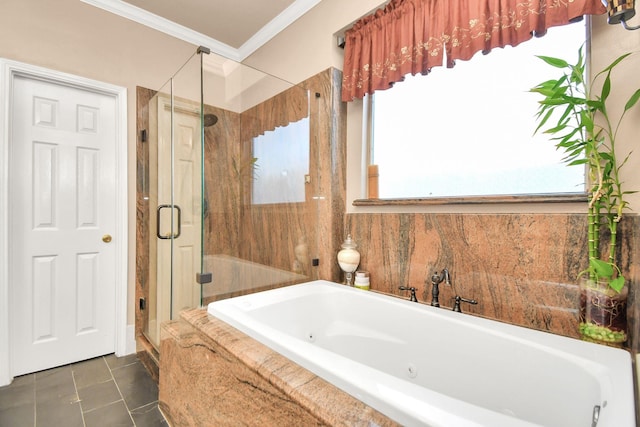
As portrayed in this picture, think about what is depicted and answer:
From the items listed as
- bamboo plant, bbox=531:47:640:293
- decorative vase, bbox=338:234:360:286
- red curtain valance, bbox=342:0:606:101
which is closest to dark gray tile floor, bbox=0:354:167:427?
decorative vase, bbox=338:234:360:286

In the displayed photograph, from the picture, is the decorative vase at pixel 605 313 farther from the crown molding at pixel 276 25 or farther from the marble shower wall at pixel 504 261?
the crown molding at pixel 276 25

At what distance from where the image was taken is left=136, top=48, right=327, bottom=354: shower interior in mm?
1879

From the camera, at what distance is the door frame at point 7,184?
1840 millimetres

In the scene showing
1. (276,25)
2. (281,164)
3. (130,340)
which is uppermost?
(276,25)

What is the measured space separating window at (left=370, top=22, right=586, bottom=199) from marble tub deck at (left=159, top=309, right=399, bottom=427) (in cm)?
128

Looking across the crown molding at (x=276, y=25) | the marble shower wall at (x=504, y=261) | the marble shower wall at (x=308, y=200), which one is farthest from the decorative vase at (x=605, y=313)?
the crown molding at (x=276, y=25)

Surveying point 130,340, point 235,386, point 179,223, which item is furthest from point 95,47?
point 235,386

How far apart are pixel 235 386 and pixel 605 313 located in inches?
52.2

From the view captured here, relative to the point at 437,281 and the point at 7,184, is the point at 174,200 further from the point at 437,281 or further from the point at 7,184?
the point at 437,281

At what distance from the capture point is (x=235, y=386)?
98 cm

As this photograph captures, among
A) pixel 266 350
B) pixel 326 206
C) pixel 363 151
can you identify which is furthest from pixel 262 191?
pixel 266 350

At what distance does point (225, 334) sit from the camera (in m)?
1.14

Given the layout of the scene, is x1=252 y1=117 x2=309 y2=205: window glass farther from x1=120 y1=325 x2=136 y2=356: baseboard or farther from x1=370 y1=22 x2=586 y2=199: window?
x1=120 y1=325 x2=136 y2=356: baseboard

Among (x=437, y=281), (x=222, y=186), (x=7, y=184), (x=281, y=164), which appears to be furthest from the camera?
(x=281, y=164)
